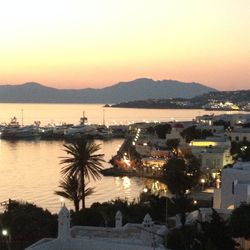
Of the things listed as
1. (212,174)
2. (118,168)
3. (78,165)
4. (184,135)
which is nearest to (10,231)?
(78,165)

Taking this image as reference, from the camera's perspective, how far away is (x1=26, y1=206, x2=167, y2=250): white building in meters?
11.1

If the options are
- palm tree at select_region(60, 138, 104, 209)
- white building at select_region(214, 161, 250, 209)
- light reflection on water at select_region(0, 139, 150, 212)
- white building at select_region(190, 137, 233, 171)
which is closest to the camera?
white building at select_region(214, 161, 250, 209)

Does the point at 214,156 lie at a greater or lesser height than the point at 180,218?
lesser

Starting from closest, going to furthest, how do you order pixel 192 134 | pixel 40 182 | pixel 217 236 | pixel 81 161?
pixel 217 236
pixel 81 161
pixel 40 182
pixel 192 134

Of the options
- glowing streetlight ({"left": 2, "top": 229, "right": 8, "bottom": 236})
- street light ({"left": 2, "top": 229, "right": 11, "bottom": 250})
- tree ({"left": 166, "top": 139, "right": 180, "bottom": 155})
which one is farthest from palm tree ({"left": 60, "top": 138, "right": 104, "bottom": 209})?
tree ({"left": 166, "top": 139, "right": 180, "bottom": 155})

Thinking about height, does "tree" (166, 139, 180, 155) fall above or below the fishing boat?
above

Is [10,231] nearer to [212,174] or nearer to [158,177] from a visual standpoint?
[212,174]

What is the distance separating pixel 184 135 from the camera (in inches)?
2122

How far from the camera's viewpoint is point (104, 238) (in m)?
12.4

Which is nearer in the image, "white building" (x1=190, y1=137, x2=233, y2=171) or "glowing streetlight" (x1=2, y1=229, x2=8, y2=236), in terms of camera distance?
"glowing streetlight" (x1=2, y1=229, x2=8, y2=236)

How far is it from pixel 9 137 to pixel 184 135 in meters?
45.6

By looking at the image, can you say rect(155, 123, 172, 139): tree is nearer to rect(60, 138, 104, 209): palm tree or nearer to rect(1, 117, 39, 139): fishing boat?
rect(1, 117, 39, 139): fishing boat

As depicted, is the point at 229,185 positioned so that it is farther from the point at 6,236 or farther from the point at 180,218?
the point at 6,236

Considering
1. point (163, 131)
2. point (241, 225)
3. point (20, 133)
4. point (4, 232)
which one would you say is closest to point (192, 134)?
point (163, 131)
